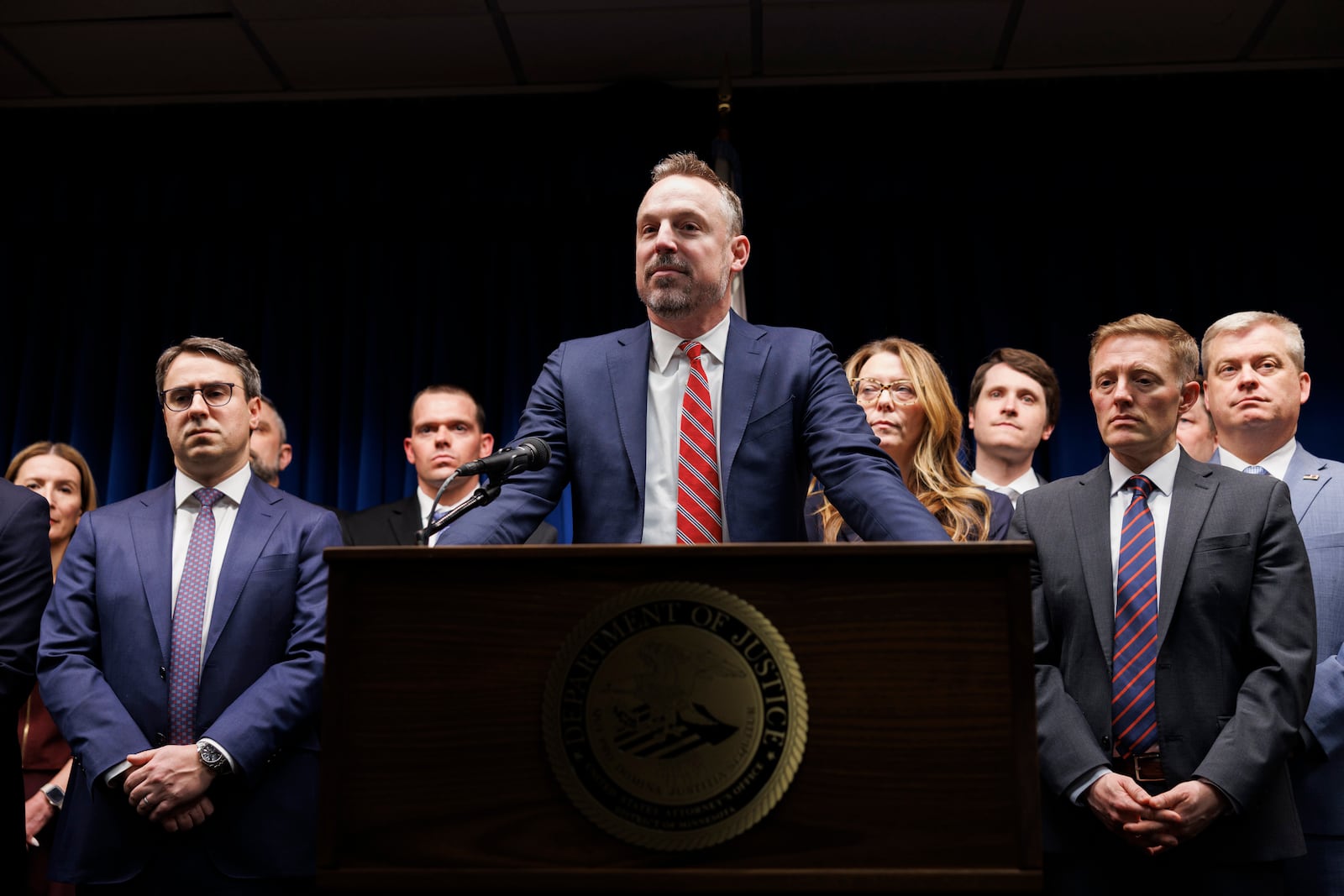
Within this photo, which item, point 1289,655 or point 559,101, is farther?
point 559,101

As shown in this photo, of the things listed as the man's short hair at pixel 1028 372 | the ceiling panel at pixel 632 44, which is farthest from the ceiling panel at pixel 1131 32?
the man's short hair at pixel 1028 372

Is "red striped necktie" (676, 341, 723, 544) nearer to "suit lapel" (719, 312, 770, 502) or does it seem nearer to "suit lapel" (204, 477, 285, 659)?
"suit lapel" (719, 312, 770, 502)

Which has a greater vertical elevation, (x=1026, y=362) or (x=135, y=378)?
(x=135, y=378)

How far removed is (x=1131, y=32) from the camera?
184 inches

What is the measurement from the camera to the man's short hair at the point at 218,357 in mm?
2699

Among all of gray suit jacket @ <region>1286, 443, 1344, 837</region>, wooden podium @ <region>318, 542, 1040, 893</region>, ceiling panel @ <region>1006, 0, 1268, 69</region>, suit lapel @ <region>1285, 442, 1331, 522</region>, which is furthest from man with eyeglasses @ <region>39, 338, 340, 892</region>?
ceiling panel @ <region>1006, 0, 1268, 69</region>

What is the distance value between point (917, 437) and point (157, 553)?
1.85m

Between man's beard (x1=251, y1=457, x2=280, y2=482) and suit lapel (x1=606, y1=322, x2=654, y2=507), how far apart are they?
2209mm

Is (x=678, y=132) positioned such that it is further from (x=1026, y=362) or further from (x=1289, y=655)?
(x=1289, y=655)

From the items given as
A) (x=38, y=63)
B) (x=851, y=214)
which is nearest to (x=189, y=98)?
(x=38, y=63)

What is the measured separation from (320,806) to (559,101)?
433cm

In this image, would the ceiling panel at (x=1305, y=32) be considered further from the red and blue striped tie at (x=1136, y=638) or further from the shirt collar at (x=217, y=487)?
the shirt collar at (x=217, y=487)

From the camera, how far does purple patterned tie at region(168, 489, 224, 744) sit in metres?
2.34

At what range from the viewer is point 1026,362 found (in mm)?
3588
